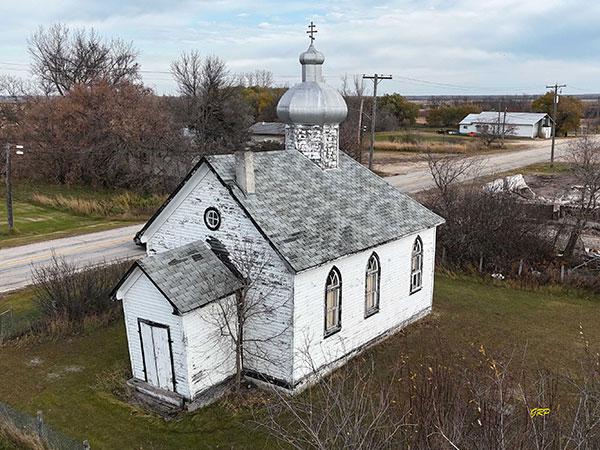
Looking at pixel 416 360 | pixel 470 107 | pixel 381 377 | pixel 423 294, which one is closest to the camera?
pixel 381 377

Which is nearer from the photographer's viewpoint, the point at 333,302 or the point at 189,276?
the point at 189,276

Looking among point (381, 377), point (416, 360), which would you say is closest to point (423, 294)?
point (416, 360)

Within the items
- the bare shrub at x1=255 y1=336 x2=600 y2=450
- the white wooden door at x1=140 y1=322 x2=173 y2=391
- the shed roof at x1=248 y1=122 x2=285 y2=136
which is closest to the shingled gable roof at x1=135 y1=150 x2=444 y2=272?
the white wooden door at x1=140 y1=322 x2=173 y2=391

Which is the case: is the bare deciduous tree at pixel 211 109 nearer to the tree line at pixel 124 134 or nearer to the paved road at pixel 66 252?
the tree line at pixel 124 134

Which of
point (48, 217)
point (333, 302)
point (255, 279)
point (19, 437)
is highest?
point (255, 279)

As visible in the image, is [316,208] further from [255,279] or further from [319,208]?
[255,279]

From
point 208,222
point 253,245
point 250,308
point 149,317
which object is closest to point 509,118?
point 208,222

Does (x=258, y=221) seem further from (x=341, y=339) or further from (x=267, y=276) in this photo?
(x=341, y=339)
